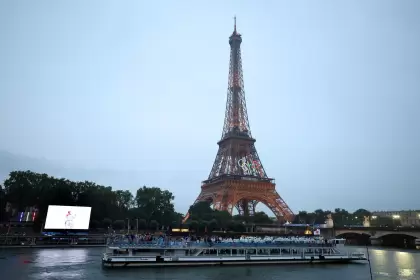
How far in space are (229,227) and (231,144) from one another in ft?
84.9

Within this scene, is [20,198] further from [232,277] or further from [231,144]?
[232,277]

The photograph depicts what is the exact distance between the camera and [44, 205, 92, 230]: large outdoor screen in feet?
193

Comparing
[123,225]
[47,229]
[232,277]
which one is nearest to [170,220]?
[123,225]

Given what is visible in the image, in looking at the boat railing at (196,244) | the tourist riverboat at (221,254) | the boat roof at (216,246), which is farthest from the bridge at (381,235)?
the boat railing at (196,244)

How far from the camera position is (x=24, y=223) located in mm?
69000

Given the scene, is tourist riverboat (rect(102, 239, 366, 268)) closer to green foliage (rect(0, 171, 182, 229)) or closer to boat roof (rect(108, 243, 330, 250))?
boat roof (rect(108, 243, 330, 250))

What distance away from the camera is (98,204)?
77938mm

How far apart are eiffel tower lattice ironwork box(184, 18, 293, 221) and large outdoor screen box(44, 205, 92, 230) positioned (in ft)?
116

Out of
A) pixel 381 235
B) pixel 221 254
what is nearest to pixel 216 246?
pixel 221 254

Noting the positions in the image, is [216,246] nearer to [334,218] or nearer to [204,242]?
Result: [204,242]

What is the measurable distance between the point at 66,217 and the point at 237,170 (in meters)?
49.5

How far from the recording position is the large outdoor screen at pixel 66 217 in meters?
58.8

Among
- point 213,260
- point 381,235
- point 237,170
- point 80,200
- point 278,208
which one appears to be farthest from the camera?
point 237,170

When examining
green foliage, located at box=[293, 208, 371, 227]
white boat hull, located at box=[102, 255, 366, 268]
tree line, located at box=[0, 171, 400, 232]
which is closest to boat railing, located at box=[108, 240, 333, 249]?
white boat hull, located at box=[102, 255, 366, 268]
